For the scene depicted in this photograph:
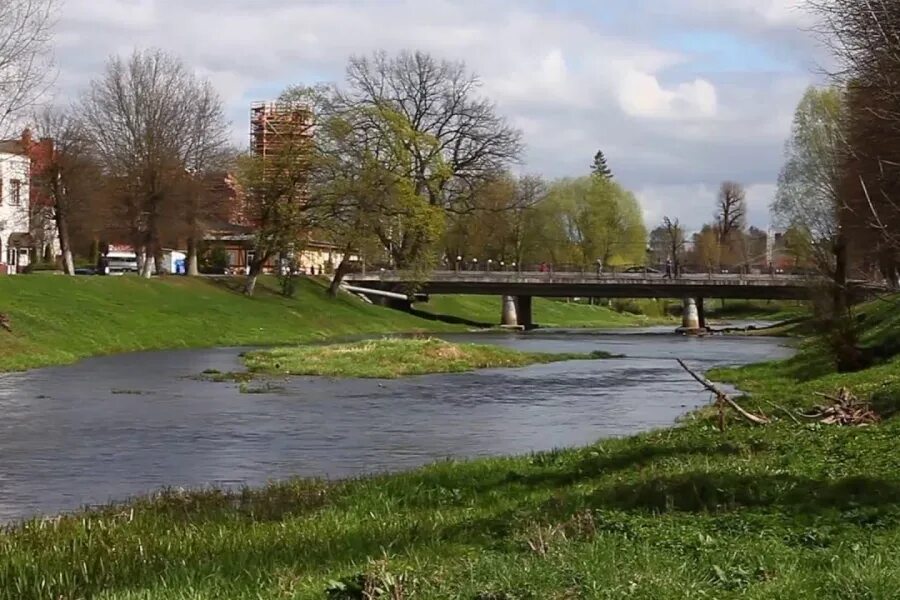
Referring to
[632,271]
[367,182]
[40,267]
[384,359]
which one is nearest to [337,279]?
[367,182]

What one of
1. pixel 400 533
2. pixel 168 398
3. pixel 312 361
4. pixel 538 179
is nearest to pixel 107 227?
pixel 312 361

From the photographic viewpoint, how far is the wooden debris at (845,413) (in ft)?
67.9

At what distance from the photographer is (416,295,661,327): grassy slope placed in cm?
10531

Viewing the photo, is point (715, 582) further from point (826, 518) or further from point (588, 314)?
point (588, 314)

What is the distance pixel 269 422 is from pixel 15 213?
69429 mm

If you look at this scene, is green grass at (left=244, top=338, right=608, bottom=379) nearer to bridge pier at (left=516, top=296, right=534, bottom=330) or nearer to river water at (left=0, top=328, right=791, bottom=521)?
river water at (left=0, top=328, right=791, bottom=521)

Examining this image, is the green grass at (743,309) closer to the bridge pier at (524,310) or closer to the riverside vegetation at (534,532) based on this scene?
the bridge pier at (524,310)

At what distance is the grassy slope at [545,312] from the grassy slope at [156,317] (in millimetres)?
11560

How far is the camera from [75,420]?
29391 millimetres

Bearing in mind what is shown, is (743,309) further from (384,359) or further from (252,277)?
(384,359)

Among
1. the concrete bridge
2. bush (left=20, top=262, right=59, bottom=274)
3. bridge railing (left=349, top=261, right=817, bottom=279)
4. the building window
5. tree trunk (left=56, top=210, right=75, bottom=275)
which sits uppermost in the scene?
the building window

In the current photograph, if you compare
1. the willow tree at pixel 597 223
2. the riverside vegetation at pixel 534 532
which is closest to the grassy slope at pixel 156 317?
the riverside vegetation at pixel 534 532

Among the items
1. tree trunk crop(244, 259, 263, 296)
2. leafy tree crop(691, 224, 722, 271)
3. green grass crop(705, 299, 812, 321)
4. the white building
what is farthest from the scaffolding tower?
leafy tree crop(691, 224, 722, 271)

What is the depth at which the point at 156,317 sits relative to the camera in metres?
67.9
